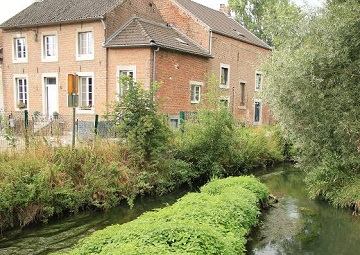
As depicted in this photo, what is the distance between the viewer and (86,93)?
19156 mm

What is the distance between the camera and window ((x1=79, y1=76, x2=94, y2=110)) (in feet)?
62.1

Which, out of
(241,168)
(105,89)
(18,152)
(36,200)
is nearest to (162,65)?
(105,89)

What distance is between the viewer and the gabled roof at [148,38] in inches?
680

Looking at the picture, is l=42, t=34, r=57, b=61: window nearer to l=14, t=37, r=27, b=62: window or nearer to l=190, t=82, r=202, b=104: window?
l=14, t=37, r=27, b=62: window

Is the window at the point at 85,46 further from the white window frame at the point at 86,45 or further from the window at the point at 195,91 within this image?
the window at the point at 195,91

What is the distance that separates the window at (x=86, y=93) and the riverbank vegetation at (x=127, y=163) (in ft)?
24.2

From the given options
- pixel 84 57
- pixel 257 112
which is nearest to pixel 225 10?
pixel 257 112

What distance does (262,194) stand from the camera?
9602 millimetres

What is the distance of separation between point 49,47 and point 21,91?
10.8 ft

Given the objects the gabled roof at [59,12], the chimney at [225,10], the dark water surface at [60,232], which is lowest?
the dark water surface at [60,232]

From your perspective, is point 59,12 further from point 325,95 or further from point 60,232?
point 325,95

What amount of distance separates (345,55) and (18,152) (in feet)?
28.4

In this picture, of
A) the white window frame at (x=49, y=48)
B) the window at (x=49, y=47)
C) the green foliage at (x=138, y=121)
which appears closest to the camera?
the green foliage at (x=138, y=121)

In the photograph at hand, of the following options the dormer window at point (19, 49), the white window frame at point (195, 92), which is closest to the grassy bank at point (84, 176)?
the white window frame at point (195, 92)
